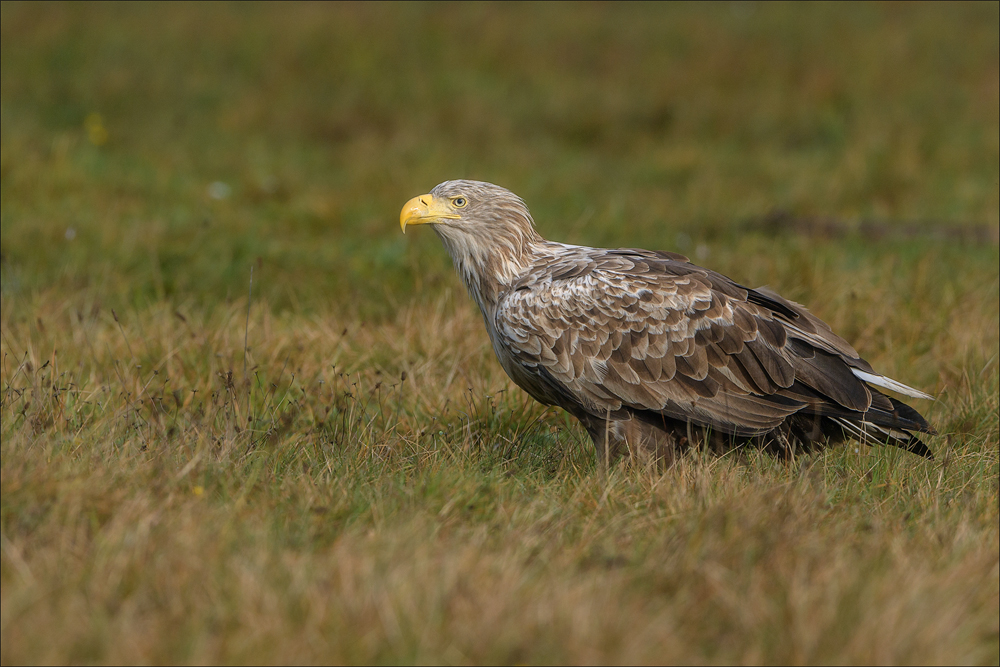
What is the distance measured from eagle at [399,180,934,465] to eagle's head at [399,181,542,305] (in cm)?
28

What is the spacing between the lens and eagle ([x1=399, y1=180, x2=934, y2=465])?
4.32m

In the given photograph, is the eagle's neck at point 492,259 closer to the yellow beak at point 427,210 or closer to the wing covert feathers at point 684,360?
the yellow beak at point 427,210

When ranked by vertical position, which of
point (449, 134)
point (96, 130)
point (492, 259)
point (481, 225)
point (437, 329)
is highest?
point (481, 225)

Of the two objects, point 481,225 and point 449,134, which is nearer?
point 481,225

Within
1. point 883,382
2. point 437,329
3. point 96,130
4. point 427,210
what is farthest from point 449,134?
point 883,382

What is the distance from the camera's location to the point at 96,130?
10789mm

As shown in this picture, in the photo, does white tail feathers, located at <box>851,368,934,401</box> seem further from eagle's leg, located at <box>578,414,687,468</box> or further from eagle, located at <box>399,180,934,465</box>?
eagle's leg, located at <box>578,414,687,468</box>

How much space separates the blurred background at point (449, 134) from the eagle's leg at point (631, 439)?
7.80ft

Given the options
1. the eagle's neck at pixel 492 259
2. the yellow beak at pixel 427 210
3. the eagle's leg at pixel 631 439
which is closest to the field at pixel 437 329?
the eagle's leg at pixel 631 439

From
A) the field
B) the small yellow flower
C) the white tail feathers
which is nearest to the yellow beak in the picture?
the field

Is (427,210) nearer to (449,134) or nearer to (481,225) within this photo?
(481,225)

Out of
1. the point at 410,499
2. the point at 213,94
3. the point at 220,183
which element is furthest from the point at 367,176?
the point at 410,499

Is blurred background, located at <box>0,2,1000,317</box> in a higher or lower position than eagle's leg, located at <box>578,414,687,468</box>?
higher

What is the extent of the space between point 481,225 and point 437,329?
119cm
